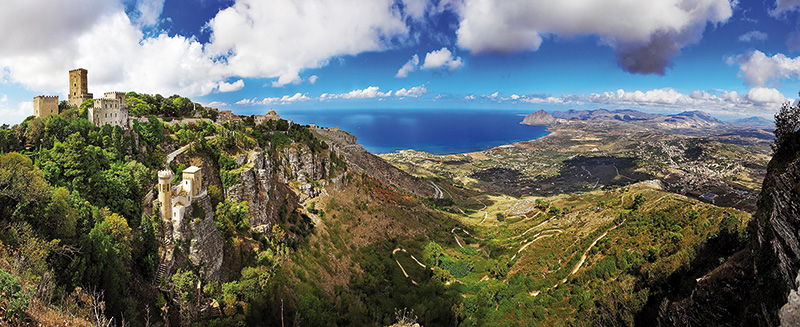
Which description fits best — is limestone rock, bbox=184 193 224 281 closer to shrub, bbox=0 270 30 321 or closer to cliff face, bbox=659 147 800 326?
shrub, bbox=0 270 30 321

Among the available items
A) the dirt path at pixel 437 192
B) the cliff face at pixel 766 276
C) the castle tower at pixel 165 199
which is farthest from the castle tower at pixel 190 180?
the dirt path at pixel 437 192

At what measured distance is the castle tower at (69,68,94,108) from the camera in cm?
3438

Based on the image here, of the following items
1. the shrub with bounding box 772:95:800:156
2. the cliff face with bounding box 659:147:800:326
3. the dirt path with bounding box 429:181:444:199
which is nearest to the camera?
the cliff face with bounding box 659:147:800:326

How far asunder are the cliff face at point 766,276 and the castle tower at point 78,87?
51.4 meters

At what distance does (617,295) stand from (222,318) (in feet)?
104

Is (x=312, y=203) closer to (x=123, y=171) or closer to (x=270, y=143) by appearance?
(x=270, y=143)

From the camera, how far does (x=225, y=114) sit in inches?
2197

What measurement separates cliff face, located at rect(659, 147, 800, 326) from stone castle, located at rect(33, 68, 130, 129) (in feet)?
151

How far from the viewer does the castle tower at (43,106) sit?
31016mm

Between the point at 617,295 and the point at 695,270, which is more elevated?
the point at 695,270

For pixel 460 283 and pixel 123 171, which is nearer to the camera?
pixel 123 171

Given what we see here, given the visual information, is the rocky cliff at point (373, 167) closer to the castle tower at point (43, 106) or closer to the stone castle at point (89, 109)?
the stone castle at point (89, 109)

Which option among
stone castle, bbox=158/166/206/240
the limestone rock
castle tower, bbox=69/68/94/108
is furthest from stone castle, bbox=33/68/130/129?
the limestone rock

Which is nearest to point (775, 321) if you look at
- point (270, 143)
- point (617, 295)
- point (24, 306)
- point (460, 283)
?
point (617, 295)
